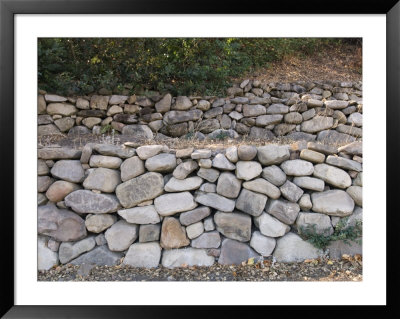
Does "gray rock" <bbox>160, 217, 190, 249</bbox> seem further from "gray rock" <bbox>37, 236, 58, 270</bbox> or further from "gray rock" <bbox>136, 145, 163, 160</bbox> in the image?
"gray rock" <bbox>37, 236, 58, 270</bbox>

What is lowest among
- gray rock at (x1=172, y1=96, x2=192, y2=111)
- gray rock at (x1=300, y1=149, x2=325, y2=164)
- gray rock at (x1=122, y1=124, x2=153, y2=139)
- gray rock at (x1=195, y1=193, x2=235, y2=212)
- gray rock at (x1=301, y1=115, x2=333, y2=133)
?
gray rock at (x1=195, y1=193, x2=235, y2=212)

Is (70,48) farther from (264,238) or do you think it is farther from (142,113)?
(264,238)

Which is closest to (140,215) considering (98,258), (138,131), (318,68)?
(98,258)

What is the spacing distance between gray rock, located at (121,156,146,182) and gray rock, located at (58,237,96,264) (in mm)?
721

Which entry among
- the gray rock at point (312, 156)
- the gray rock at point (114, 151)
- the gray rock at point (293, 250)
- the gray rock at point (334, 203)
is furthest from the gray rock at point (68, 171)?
the gray rock at point (334, 203)

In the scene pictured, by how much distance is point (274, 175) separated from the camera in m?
2.66

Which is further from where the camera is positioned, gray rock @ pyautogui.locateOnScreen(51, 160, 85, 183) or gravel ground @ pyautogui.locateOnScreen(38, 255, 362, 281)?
gray rock @ pyautogui.locateOnScreen(51, 160, 85, 183)

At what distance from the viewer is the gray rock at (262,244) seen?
268cm

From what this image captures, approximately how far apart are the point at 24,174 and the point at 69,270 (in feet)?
4.43

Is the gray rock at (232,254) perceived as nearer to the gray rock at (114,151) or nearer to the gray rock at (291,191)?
the gray rock at (291,191)

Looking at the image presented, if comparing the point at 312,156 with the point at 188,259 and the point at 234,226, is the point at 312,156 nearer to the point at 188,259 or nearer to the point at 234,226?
the point at 234,226

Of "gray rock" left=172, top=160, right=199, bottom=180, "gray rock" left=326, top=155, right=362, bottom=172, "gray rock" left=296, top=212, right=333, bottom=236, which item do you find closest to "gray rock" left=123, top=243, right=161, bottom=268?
"gray rock" left=172, top=160, right=199, bottom=180

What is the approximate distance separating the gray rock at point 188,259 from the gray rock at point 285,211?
28.5 inches

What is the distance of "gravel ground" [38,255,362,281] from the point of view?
2.54 m
